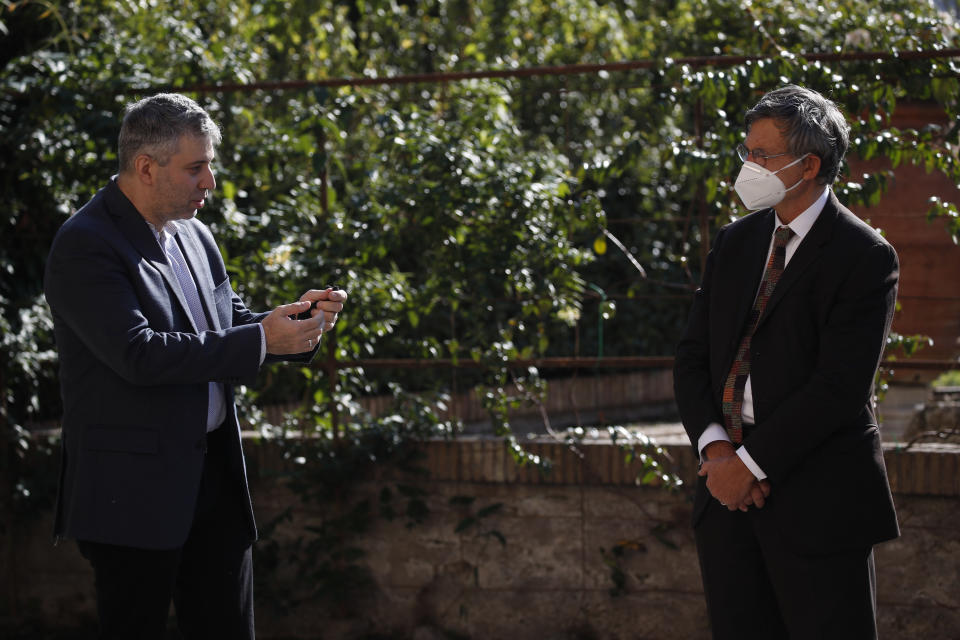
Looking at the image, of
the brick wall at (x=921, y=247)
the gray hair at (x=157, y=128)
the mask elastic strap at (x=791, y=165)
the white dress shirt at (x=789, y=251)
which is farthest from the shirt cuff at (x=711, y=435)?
the brick wall at (x=921, y=247)

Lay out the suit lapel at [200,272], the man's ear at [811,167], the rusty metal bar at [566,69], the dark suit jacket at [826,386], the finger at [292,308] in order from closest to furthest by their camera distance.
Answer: the dark suit jacket at [826,386] → the man's ear at [811,167] → the finger at [292,308] → the suit lapel at [200,272] → the rusty metal bar at [566,69]

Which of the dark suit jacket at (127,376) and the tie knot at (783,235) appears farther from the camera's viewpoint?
the tie knot at (783,235)

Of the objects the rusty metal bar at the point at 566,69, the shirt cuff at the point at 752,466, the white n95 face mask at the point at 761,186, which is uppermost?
the rusty metal bar at the point at 566,69

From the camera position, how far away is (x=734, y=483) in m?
2.42

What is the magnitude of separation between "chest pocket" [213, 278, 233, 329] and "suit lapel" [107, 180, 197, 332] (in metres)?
0.25

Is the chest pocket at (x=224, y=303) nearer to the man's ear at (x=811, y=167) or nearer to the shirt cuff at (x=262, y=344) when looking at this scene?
the shirt cuff at (x=262, y=344)

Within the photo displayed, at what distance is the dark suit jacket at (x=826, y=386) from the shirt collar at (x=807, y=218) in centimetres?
2

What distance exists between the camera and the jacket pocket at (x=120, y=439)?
96.8 inches

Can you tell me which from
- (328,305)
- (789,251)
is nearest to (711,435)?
(789,251)

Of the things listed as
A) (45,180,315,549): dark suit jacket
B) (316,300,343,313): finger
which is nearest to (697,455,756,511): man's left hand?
(316,300,343,313): finger

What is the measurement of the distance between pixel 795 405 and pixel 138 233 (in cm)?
167

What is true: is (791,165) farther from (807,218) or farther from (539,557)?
(539,557)

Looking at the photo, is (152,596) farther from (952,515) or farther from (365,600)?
(952,515)

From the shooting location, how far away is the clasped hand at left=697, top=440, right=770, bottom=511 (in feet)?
7.93
